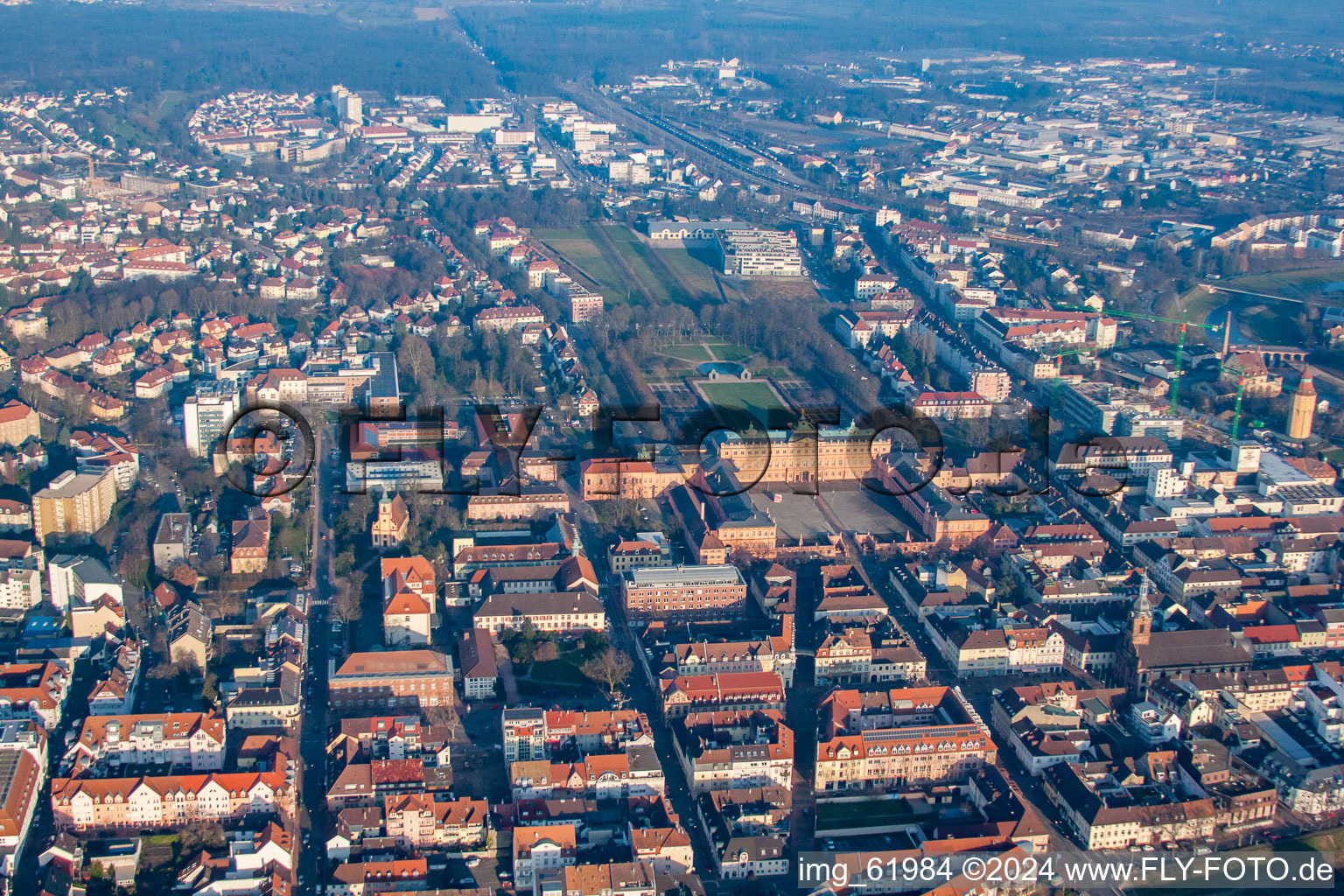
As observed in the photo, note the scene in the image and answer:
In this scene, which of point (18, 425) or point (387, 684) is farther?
Answer: point (18, 425)

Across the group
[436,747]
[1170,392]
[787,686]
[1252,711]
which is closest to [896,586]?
[787,686]

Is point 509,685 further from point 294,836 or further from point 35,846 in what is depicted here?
point 35,846

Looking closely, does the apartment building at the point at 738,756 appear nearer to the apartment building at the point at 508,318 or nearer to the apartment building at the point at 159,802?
the apartment building at the point at 159,802

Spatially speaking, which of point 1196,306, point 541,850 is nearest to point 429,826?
point 541,850

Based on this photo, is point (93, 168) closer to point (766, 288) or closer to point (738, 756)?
point (766, 288)

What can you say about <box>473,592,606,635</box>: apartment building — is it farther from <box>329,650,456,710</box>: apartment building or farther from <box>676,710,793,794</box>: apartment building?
<box>676,710,793,794</box>: apartment building

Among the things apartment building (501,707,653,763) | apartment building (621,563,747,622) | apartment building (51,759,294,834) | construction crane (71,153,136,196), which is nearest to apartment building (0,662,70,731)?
apartment building (51,759,294,834)
